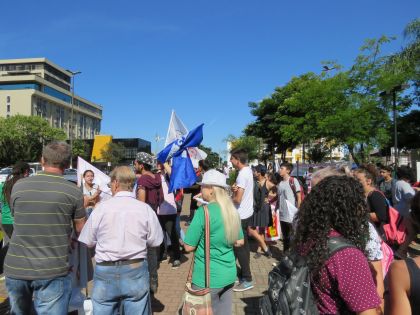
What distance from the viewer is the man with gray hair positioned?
2.83m

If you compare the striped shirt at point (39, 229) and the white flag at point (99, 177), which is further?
the white flag at point (99, 177)

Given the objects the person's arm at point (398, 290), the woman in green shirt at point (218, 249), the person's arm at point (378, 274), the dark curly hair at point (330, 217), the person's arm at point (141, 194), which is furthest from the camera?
the person's arm at point (141, 194)

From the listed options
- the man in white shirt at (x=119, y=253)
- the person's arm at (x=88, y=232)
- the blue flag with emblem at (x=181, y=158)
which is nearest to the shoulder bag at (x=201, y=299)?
the man in white shirt at (x=119, y=253)

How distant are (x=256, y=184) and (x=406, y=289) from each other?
18.7 ft

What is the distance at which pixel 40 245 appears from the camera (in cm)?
284

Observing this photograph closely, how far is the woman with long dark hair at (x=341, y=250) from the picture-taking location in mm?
1884

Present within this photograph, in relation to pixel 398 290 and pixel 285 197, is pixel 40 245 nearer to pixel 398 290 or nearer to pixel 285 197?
pixel 398 290

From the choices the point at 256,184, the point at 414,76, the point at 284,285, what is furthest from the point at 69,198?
the point at 414,76

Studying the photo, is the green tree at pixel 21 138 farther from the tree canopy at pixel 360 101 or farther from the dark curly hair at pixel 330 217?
the dark curly hair at pixel 330 217

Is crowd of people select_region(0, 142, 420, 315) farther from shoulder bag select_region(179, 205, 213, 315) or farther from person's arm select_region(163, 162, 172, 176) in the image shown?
person's arm select_region(163, 162, 172, 176)

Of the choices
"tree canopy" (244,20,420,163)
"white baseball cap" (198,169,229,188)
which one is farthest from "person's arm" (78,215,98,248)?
"tree canopy" (244,20,420,163)

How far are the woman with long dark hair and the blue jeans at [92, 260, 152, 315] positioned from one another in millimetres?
1472

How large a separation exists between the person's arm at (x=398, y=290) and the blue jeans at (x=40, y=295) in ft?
7.46

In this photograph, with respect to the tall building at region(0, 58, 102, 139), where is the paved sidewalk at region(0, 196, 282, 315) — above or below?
below
